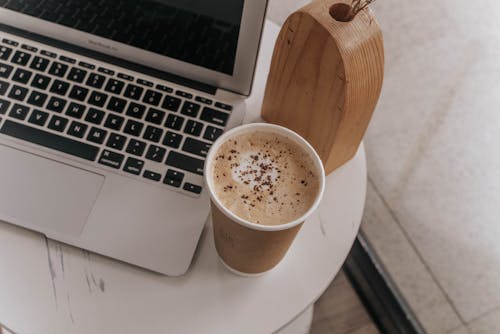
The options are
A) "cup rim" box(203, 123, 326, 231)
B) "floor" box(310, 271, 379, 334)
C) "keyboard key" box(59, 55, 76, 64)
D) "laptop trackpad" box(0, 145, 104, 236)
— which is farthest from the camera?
"floor" box(310, 271, 379, 334)

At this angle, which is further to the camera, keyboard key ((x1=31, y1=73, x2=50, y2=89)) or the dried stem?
keyboard key ((x1=31, y1=73, x2=50, y2=89))

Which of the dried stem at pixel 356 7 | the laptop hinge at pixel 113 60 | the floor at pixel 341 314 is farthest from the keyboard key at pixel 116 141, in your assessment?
the floor at pixel 341 314

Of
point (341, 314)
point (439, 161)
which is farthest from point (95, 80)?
point (439, 161)

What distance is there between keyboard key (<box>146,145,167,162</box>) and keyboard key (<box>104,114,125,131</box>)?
5 cm

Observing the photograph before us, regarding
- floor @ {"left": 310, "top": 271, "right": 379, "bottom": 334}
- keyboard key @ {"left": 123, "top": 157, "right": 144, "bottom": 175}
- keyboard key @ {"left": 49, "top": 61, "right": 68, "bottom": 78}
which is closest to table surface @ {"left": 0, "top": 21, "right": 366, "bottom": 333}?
keyboard key @ {"left": 123, "top": 157, "right": 144, "bottom": 175}

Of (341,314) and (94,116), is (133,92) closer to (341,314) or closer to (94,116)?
(94,116)

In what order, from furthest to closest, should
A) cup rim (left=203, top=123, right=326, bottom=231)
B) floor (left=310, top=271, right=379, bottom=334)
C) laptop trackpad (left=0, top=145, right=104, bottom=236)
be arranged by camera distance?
floor (left=310, top=271, right=379, bottom=334) → laptop trackpad (left=0, top=145, right=104, bottom=236) → cup rim (left=203, top=123, right=326, bottom=231)

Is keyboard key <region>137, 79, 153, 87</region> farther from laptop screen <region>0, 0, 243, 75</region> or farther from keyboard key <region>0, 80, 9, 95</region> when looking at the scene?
keyboard key <region>0, 80, 9, 95</region>

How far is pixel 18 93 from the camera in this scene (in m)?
0.67

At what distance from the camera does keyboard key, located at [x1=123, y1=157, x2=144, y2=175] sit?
636mm

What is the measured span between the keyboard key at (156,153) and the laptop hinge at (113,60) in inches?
4.2

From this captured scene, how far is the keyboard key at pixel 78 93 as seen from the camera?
26.7 inches

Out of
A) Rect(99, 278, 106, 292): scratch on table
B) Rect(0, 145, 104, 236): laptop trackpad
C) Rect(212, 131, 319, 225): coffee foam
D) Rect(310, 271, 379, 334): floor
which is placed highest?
Rect(212, 131, 319, 225): coffee foam

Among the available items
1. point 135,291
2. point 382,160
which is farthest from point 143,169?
point 382,160
